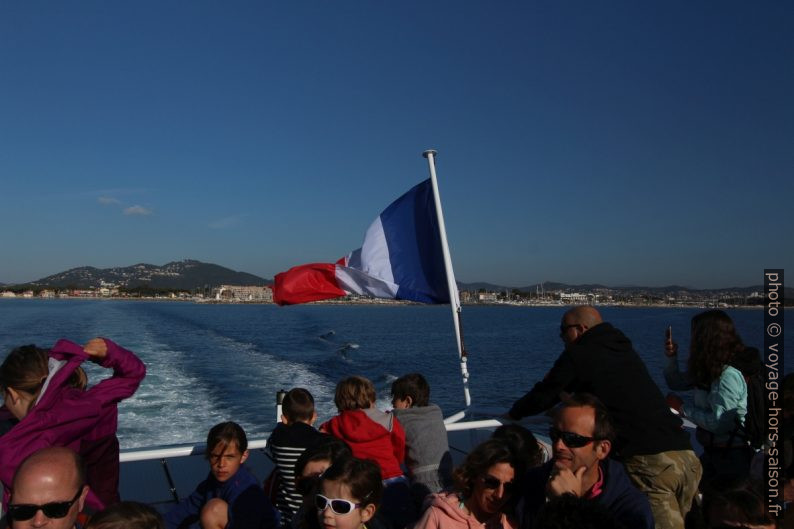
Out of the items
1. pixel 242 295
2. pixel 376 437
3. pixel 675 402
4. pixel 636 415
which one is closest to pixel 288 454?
pixel 376 437

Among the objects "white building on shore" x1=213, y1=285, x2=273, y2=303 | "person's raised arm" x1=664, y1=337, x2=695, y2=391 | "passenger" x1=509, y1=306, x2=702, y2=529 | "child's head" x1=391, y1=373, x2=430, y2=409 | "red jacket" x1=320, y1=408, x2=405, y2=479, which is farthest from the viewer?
"white building on shore" x1=213, y1=285, x2=273, y2=303

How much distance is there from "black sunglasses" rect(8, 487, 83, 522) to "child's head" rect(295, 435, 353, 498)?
1.20m

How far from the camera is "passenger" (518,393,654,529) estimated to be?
2.49 meters

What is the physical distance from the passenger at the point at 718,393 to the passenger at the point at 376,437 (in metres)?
1.81

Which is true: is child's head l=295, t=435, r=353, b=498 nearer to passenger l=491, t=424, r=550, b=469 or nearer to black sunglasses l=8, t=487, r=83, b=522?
passenger l=491, t=424, r=550, b=469

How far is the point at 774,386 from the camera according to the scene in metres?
3.31

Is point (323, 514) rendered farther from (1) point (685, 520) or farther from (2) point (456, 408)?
(2) point (456, 408)

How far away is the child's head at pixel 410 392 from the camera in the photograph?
13.6 ft

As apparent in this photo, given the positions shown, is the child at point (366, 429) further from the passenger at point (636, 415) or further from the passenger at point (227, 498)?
the passenger at point (636, 415)

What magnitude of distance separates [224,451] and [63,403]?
847mm

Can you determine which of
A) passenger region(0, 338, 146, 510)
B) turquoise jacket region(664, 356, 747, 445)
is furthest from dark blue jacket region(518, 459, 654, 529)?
passenger region(0, 338, 146, 510)

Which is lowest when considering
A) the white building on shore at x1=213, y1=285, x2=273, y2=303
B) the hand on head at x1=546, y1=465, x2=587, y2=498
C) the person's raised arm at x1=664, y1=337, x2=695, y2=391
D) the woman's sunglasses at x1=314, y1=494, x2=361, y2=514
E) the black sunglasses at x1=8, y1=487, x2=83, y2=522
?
the white building on shore at x1=213, y1=285, x2=273, y2=303

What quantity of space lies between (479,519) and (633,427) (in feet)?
3.25

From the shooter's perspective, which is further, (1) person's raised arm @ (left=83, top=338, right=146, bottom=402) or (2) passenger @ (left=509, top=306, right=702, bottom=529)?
(1) person's raised arm @ (left=83, top=338, right=146, bottom=402)
